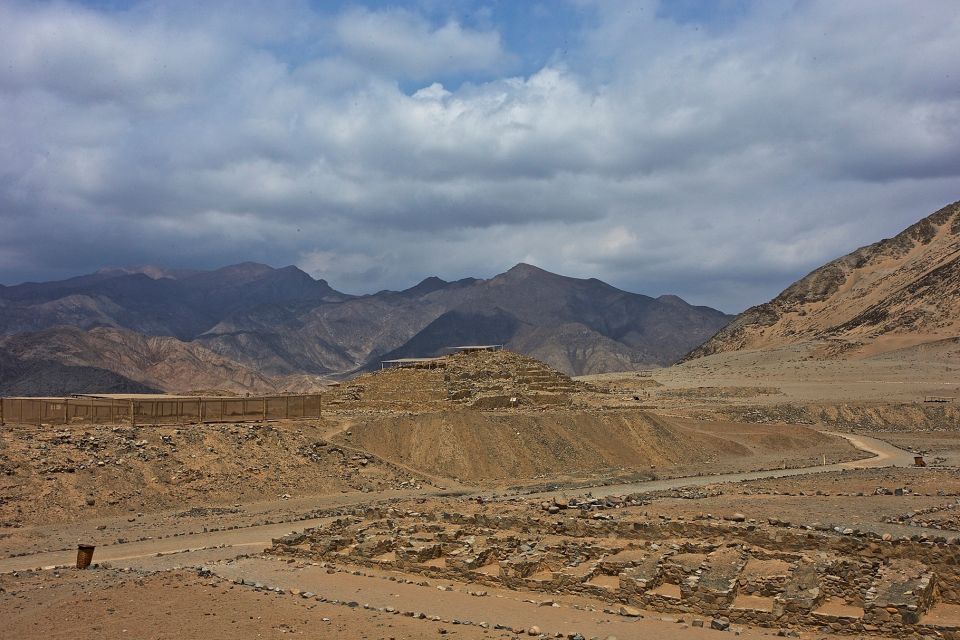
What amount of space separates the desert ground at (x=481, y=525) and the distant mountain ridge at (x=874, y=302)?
53045 millimetres

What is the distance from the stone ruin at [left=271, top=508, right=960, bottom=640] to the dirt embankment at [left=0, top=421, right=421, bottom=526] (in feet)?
40.1

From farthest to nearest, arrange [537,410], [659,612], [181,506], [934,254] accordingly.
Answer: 1. [934,254]
2. [537,410]
3. [181,506]
4. [659,612]

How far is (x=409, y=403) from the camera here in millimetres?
59188

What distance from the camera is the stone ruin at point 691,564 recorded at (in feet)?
49.5

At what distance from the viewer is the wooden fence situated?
1511 inches

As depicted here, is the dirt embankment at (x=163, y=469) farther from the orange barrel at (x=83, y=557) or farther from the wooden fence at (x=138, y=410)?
the orange barrel at (x=83, y=557)

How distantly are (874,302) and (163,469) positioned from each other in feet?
397

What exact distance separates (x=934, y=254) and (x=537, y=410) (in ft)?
341

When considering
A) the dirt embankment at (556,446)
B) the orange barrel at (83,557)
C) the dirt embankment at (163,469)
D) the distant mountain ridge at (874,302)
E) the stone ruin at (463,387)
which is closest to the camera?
the orange barrel at (83,557)

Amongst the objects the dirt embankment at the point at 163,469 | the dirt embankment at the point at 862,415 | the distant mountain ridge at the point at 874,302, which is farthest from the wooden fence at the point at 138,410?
the distant mountain ridge at the point at 874,302

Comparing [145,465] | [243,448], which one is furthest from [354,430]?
[145,465]

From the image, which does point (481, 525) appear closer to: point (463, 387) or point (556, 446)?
point (556, 446)

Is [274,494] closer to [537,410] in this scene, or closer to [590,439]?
[590,439]

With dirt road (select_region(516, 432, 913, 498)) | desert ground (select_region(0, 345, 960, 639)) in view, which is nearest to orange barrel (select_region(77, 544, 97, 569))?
desert ground (select_region(0, 345, 960, 639))
